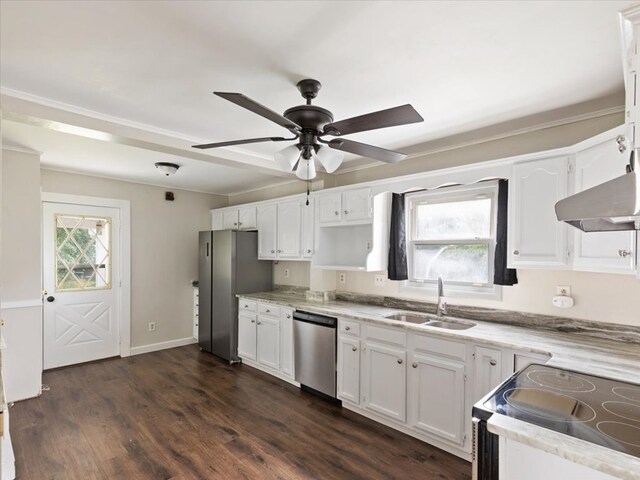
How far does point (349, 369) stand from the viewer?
315 centimetres

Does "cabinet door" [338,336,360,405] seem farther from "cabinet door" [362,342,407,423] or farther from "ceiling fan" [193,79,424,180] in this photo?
"ceiling fan" [193,79,424,180]

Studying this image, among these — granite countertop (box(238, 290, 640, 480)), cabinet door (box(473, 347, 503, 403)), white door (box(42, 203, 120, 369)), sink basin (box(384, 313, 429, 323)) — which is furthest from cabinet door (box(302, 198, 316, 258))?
white door (box(42, 203, 120, 369))

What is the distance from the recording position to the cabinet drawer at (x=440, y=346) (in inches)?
94.9

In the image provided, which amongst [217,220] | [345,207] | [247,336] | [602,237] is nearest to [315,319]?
[345,207]

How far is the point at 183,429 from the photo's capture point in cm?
286

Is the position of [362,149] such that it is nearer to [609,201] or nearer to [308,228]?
[609,201]

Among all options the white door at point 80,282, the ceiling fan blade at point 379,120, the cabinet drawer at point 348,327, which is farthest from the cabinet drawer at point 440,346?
the white door at point 80,282

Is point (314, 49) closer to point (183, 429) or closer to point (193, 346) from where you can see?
point (183, 429)

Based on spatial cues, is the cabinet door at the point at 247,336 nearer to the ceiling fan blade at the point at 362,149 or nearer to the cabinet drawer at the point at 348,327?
the cabinet drawer at the point at 348,327

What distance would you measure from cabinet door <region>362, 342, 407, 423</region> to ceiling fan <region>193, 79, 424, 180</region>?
1.61 meters

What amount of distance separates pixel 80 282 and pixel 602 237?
5455 mm

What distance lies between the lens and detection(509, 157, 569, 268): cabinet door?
2.27 m

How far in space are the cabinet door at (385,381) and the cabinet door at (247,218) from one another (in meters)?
2.55

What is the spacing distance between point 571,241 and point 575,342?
657 mm
